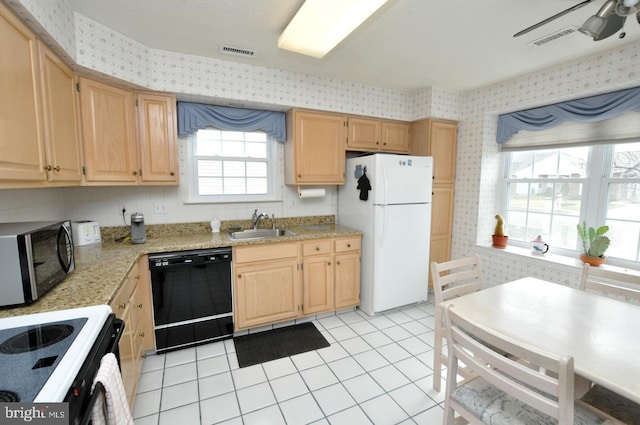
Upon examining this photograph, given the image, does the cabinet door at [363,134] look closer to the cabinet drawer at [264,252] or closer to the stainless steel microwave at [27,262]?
the cabinet drawer at [264,252]

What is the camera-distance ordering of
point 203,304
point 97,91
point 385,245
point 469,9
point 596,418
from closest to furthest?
point 596,418, point 469,9, point 97,91, point 203,304, point 385,245

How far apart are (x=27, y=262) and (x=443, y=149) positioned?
3.66m

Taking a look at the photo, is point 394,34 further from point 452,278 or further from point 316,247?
point 316,247

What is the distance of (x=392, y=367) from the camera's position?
2.19m

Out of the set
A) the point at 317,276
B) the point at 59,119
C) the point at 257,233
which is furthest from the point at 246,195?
the point at 59,119

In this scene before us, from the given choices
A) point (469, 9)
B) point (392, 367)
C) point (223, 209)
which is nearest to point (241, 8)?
point (469, 9)

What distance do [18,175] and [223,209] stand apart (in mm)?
A: 1776

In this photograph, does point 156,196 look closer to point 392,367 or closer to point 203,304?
point 203,304

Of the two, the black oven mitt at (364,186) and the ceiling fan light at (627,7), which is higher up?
the ceiling fan light at (627,7)

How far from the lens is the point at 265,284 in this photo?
2.63 meters

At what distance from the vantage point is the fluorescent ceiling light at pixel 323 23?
5.28 feet

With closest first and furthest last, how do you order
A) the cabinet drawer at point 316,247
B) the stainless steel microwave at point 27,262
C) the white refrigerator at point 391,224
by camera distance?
the stainless steel microwave at point 27,262 < the cabinet drawer at point 316,247 < the white refrigerator at point 391,224

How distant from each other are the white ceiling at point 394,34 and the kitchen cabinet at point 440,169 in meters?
0.63

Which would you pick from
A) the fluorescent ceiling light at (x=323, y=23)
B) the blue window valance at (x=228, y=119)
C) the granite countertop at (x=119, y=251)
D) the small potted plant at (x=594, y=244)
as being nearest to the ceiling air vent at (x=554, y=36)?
the fluorescent ceiling light at (x=323, y=23)
